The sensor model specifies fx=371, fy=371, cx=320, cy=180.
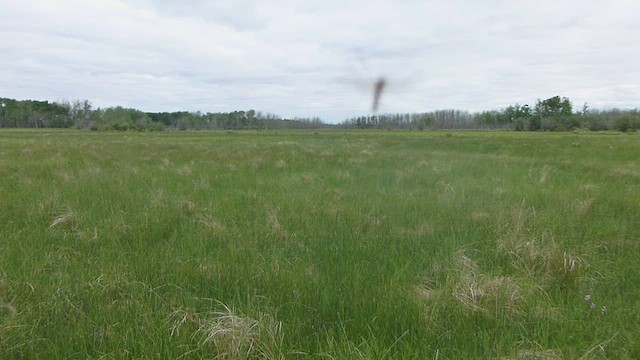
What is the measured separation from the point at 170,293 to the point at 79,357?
0.95 m

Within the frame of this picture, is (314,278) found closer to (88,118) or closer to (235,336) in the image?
(235,336)

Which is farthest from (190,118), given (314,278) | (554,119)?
(314,278)

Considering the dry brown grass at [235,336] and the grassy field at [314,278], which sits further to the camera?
the grassy field at [314,278]

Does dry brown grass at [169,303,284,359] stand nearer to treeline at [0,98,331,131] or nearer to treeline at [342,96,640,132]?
treeline at [342,96,640,132]

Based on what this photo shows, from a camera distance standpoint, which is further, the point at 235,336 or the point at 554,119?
the point at 554,119

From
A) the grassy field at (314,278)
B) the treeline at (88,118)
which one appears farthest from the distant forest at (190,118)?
the grassy field at (314,278)

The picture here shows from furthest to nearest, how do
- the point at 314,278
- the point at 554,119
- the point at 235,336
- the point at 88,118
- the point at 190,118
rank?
the point at 190,118 < the point at 88,118 < the point at 554,119 < the point at 314,278 < the point at 235,336

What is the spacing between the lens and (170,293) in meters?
3.41

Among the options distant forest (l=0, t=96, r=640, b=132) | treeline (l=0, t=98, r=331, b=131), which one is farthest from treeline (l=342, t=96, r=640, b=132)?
treeline (l=0, t=98, r=331, b=131)

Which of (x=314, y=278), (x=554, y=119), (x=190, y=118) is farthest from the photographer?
(x=190, y=118)

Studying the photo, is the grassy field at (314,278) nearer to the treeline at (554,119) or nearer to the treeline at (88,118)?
the treeline at (554,119)

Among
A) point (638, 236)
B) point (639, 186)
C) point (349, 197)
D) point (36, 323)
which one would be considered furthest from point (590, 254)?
point (639, 186)

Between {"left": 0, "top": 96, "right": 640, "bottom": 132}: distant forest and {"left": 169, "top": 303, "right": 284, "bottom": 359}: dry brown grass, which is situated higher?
{"left": 0, "top": 96, "right": 640, "bottom": 132}: distant forest

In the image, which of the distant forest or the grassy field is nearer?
the grassy field
